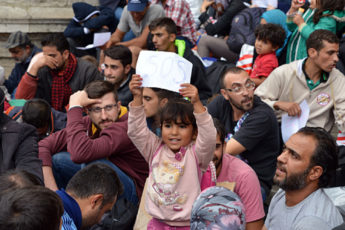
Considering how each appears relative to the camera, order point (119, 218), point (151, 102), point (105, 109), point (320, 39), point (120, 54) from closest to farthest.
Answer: point (119, 218) < point (105, 109) < point (151, 102) < point (320, 39) < point (120, 54)

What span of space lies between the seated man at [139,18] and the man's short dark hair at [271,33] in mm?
1581

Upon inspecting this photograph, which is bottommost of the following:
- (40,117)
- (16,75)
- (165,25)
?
(16,75)

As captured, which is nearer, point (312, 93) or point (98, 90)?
point (98, 90)

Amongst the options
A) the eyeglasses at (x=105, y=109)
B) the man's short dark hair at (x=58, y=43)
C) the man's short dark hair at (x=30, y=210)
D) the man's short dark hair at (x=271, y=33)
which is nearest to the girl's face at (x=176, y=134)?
the eyeglasses at (x=105, y=109)

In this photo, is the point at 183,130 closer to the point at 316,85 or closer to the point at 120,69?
the point at 316,85

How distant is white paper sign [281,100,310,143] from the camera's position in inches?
178

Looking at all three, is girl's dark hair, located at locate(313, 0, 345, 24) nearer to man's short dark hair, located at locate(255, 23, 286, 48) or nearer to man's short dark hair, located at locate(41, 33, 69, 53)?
man's short dark hair, located at locate(255, 23, 286, 48)

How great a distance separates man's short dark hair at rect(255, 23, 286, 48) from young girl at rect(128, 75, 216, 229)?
2.53 metres

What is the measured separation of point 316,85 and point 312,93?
8cm

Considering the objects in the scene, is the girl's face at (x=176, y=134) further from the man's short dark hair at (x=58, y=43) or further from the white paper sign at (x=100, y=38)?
the white paper sign at (x=100, y=38)

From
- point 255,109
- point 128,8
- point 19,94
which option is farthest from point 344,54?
point 19,94

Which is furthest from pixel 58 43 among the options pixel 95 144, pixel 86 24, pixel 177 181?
pixel 177 181

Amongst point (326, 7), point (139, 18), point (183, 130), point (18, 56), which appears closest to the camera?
point (183, 130)

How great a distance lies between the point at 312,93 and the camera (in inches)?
192
